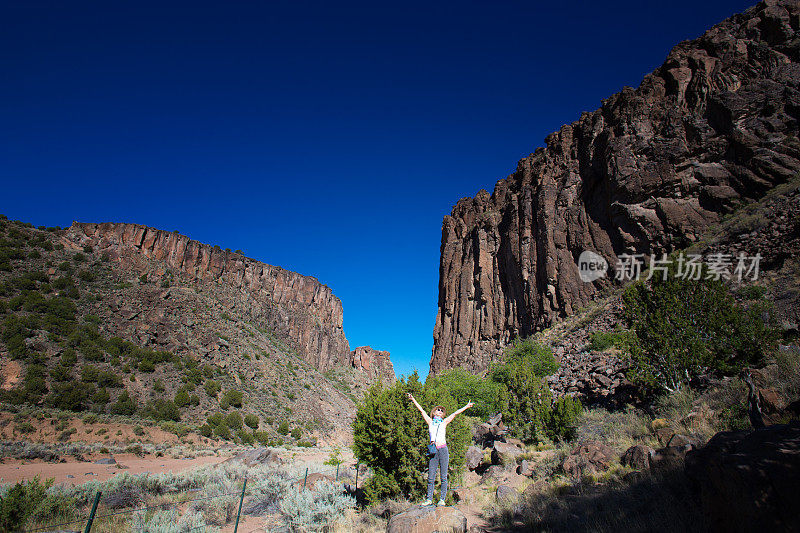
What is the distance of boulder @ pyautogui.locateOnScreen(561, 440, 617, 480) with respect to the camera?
8.39 m

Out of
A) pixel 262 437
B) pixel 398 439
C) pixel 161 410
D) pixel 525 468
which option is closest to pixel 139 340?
pixel 161 410

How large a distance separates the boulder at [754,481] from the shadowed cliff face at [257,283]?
65.2m

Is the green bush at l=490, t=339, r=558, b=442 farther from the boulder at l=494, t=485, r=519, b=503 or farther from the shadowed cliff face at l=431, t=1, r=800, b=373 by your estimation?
the shadowed cliff face at l=431, t=1, r=800, b=373

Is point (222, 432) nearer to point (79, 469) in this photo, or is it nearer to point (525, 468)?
point (79, 469)

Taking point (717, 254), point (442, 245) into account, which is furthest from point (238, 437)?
point (442, 245)

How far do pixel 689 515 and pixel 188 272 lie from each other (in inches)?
2694

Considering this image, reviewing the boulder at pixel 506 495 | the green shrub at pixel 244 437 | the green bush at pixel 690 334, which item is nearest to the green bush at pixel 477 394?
the green bush at pixel 690 334

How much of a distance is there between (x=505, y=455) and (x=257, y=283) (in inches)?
2737

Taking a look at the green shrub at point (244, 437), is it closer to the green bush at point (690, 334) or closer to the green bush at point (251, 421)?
the green bush at point (251, 421)

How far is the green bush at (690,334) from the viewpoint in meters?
11.6

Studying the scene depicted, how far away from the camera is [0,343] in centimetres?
3114

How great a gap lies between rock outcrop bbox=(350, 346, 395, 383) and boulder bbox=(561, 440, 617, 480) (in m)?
92.4

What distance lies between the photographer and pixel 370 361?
107562 mm

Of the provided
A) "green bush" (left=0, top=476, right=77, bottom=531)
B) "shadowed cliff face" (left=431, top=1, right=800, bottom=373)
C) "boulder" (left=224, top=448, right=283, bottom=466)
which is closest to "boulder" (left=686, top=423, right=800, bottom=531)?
"green bush" (left=0, top=476, right=77, bottom=531)
